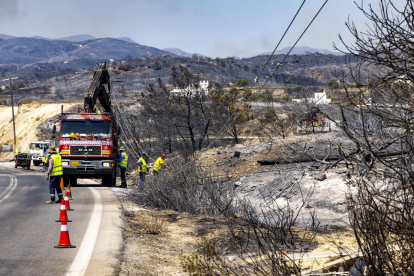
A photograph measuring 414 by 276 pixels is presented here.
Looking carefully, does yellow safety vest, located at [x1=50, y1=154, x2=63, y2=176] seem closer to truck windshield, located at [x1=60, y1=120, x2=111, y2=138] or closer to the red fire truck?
→ the red fire truck

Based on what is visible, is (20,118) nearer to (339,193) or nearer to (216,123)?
(216,123)

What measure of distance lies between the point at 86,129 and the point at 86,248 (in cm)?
1177

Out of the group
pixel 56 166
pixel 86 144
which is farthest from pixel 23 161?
pixel 56 166

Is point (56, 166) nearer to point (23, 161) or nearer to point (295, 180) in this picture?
point (295, 180)

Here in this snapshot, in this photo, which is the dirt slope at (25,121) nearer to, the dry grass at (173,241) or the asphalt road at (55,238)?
the asphalt road at (55,238)

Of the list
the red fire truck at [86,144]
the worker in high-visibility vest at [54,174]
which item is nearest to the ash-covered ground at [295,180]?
the red fire truck at [86,144]

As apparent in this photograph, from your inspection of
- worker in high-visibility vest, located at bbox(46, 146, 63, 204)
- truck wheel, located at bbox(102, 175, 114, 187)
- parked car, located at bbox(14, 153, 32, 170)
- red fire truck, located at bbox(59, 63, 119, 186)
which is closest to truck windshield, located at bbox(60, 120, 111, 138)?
red fire truck, located at bbox(59, 63, 119, 186)

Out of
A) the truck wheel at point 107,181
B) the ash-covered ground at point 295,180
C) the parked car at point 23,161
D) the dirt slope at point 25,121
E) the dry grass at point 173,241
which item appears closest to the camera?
the dry grass at point 173,241

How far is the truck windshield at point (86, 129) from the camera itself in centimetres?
1839

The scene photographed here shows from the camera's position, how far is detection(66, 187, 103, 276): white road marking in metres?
6.08

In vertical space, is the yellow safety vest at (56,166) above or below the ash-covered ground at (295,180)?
above

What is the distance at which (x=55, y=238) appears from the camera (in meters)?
8.28

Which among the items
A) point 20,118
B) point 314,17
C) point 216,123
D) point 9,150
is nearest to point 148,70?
point 20,118

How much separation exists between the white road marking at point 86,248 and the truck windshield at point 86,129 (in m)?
7.12
